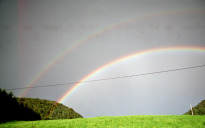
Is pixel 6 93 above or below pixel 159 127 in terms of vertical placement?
above

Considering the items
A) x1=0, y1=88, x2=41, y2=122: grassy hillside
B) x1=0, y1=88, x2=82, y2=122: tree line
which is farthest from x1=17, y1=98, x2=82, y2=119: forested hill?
x1=0, y1=88, x2=41, y2=122: grassy hillside

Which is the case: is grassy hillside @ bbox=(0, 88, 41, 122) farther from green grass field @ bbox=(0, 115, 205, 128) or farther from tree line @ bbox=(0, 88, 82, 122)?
green grass field @ bbox=(0, 115, 205, 128)

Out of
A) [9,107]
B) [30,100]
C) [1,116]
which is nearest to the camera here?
[1,116]

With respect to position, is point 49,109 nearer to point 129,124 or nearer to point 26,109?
point 26,109

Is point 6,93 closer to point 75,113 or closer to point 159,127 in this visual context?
point 159,127

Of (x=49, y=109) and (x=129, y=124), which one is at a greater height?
(x=49, y=109)

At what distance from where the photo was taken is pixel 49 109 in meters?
78.1

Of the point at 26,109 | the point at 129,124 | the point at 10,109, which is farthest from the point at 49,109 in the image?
the point at 129,124

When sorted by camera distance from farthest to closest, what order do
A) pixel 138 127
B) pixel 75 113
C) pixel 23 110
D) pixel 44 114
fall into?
pixel 75 113 → pixel 44 114 → pixel 23 110 → pixel 138 127

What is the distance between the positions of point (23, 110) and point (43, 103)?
36869mm

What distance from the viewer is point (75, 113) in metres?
85.6

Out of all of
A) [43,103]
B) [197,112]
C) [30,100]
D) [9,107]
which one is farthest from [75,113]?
[197,112]

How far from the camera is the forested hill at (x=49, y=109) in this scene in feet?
243

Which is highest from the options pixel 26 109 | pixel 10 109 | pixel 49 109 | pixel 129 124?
pixel 49 109
